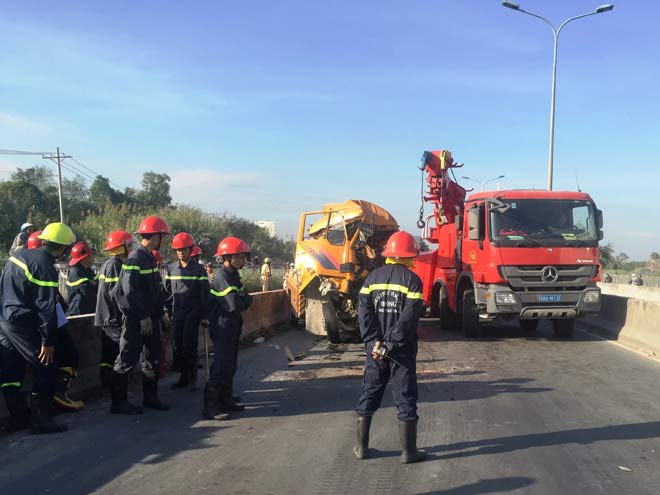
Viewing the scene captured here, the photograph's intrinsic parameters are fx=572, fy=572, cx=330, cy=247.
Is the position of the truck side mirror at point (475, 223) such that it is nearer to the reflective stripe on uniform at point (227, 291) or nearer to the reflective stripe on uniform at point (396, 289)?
the reflective stripe on uniform at point (227, 291)

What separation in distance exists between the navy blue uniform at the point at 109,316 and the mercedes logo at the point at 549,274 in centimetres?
745

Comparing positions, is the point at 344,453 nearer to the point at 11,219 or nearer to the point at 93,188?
the point at 11,219

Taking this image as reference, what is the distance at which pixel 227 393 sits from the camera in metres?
6.26

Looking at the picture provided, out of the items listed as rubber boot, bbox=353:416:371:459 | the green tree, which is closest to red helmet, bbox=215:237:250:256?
rubber boot, bbox=353:416:371:459

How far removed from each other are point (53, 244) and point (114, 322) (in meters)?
1.19

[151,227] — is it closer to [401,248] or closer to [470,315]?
[401,248]

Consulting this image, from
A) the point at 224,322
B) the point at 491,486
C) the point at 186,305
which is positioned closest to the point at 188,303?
the point at 186,305

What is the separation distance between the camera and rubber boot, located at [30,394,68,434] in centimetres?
552

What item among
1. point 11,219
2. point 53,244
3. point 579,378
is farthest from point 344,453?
point 11,219

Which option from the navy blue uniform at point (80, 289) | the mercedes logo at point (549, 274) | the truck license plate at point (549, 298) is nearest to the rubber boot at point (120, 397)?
the navy blue uniform at point (80, 289)

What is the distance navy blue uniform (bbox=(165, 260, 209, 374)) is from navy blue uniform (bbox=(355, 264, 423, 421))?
344cm

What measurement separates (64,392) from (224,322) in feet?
6.32

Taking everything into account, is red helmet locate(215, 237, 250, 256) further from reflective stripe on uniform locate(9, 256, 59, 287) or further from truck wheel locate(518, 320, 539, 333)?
truck wheel locate(518, 320, 539, 333)

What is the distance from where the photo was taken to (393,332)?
478 cm
